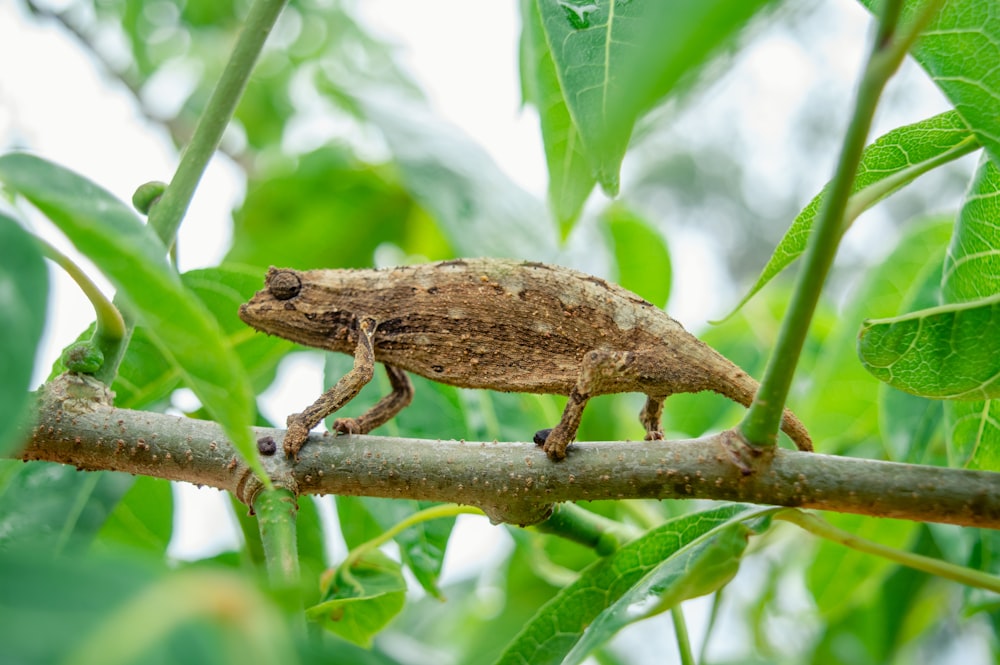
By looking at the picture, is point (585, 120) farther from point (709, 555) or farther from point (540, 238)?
point (540, 238)

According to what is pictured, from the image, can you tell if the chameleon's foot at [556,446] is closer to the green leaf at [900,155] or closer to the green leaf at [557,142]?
the green leaf at [900,155]

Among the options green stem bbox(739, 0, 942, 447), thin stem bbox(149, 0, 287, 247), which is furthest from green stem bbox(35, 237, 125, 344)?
green stem bbox(739, 0, 942, 447)

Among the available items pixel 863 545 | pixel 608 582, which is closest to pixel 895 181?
pixel 863 545

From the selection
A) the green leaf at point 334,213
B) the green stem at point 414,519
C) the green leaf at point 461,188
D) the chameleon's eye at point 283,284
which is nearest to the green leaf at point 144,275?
the green stem at point 414,519

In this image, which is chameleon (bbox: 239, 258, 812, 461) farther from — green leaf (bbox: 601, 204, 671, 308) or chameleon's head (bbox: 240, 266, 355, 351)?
green leaf (bbox: 601, 204, 671, 308)

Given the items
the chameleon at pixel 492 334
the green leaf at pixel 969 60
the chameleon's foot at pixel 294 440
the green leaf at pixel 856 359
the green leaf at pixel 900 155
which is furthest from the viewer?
the green leaf at pixel 856 359

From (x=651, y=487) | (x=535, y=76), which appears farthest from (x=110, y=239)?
(x=535, y=76)

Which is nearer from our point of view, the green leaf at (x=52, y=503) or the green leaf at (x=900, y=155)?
the green leaf at (x=900, y=155)

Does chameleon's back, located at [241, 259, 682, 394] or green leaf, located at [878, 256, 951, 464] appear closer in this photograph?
chameleon's back, located at [241, 259, 682, 394]
